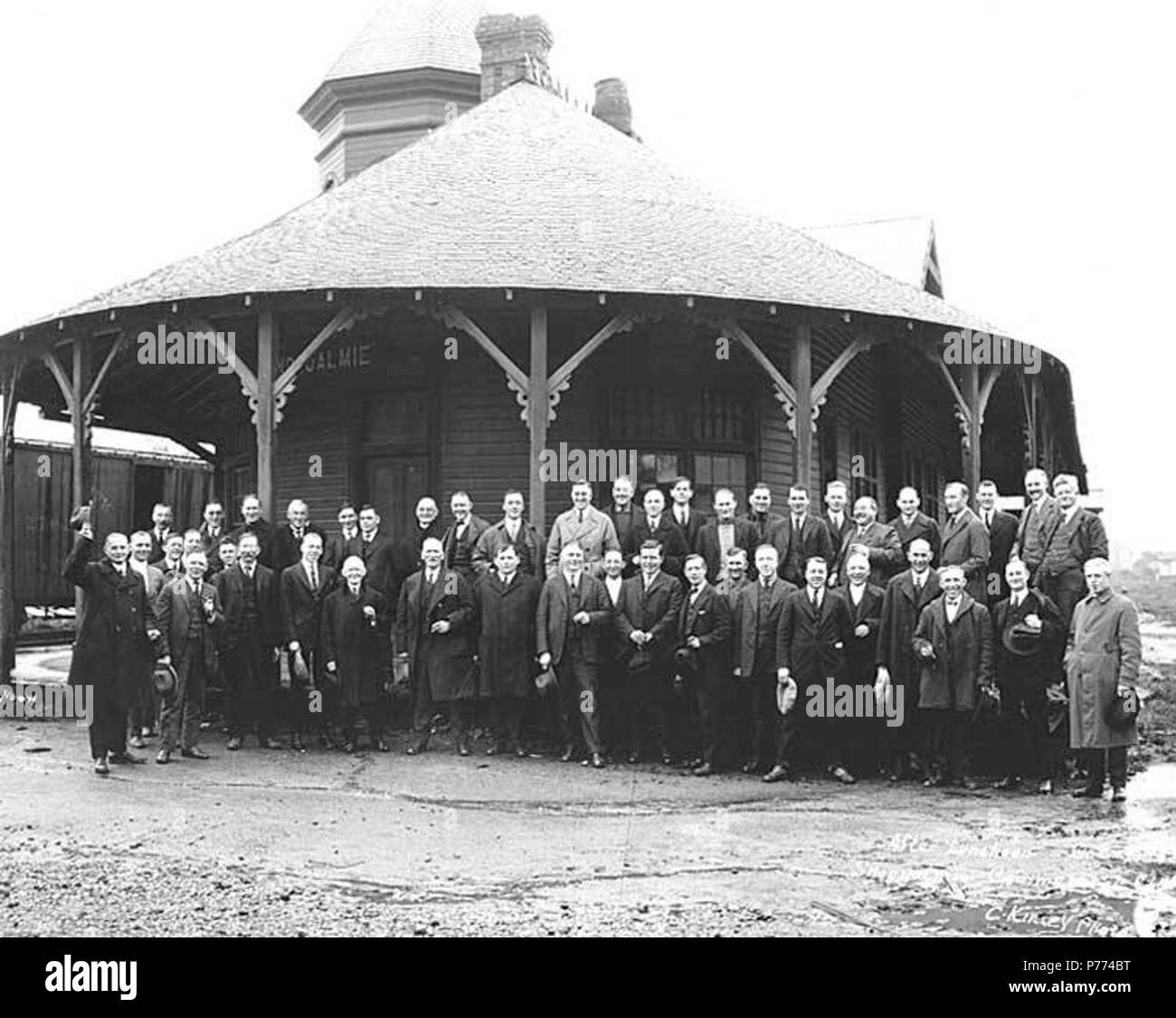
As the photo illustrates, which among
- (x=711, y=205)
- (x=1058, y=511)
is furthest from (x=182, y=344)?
(x=1058, y=511)

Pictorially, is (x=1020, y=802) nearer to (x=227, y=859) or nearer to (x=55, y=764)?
(x=227, y=859)

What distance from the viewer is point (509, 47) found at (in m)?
23.4

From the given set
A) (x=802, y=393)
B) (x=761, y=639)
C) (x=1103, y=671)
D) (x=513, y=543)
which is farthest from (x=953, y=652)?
(x=802, y=393)

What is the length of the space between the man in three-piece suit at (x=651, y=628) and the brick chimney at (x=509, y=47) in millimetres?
14188

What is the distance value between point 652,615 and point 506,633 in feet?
4.04

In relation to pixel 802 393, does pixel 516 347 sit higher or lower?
higher

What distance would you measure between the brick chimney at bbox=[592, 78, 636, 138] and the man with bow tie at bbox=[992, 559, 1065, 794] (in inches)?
682

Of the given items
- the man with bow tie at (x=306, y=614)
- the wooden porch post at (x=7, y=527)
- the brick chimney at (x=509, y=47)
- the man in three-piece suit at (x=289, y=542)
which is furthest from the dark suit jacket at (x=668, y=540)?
the brick chimney at (x=509, y=47)

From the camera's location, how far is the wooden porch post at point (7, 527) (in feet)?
52.0

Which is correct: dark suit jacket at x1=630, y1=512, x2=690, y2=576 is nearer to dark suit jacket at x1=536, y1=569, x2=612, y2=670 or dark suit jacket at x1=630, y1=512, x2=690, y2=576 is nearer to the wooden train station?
dark suit jacket at x1=536, y1=569, x2=612, y2=670

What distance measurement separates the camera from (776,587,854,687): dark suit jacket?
1040 centimetres

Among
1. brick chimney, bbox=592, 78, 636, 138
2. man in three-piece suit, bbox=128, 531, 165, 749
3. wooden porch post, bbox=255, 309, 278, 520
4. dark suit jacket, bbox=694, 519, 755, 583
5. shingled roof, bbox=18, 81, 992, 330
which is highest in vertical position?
brick chimney, bbox=592, 78, 636, 138

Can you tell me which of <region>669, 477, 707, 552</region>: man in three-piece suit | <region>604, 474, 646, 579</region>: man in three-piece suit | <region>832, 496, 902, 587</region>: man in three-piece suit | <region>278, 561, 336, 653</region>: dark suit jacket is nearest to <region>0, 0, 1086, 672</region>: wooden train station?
<region>604, 474, 646, 579</region>: man in three-piece suit

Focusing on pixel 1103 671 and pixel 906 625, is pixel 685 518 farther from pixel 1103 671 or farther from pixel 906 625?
pixel 1103 671
